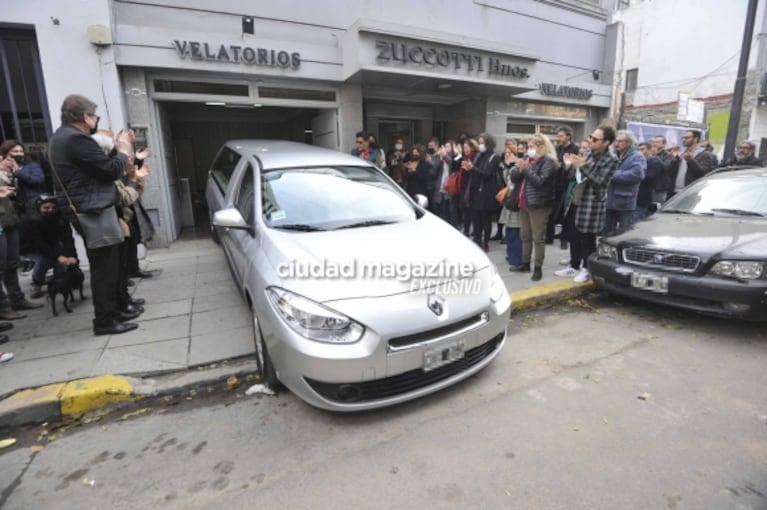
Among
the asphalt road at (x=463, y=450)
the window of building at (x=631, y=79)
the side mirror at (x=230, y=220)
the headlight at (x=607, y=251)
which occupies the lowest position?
the asphalt road at (x=463, y=450)

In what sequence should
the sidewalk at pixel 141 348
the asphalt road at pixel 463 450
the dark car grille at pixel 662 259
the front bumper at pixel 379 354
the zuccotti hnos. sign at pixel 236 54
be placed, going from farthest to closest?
the zuccotti hnos. sign at pixel 236 54 < the dark car grille at pixel 662 259 < the sidewalk at pixel 141 348 < the front bumper at pixel 379 354 < the asphalt road at pixel 463 450

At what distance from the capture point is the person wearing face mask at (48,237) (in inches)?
164

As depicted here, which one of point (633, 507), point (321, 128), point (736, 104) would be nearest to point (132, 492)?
point (633, 507)

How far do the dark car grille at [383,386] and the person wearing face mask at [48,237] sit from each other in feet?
11.7

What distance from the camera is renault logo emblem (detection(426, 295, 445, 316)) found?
253 cm

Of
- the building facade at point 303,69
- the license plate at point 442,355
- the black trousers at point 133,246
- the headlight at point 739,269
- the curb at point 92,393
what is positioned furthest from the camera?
the building facade at point 303,69

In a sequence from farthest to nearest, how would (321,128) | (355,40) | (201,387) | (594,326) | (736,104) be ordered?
(321,128) → (736,104) → (355,40) → (594,326) → (201,387)

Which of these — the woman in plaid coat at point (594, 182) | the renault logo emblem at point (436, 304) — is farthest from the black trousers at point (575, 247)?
the renault logo emblem at point (436, 304)

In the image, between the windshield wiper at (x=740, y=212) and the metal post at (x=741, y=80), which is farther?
the metal post at (x=741, y=80)

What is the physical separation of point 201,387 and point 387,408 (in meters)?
1.47

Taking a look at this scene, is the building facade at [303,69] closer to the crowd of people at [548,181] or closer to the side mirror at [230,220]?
the crowd of people at [548,181]

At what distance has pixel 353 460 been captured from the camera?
230 cm

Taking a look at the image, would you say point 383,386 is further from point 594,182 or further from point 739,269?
point 594,182

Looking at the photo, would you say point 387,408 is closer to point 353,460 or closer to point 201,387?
point 353,460
